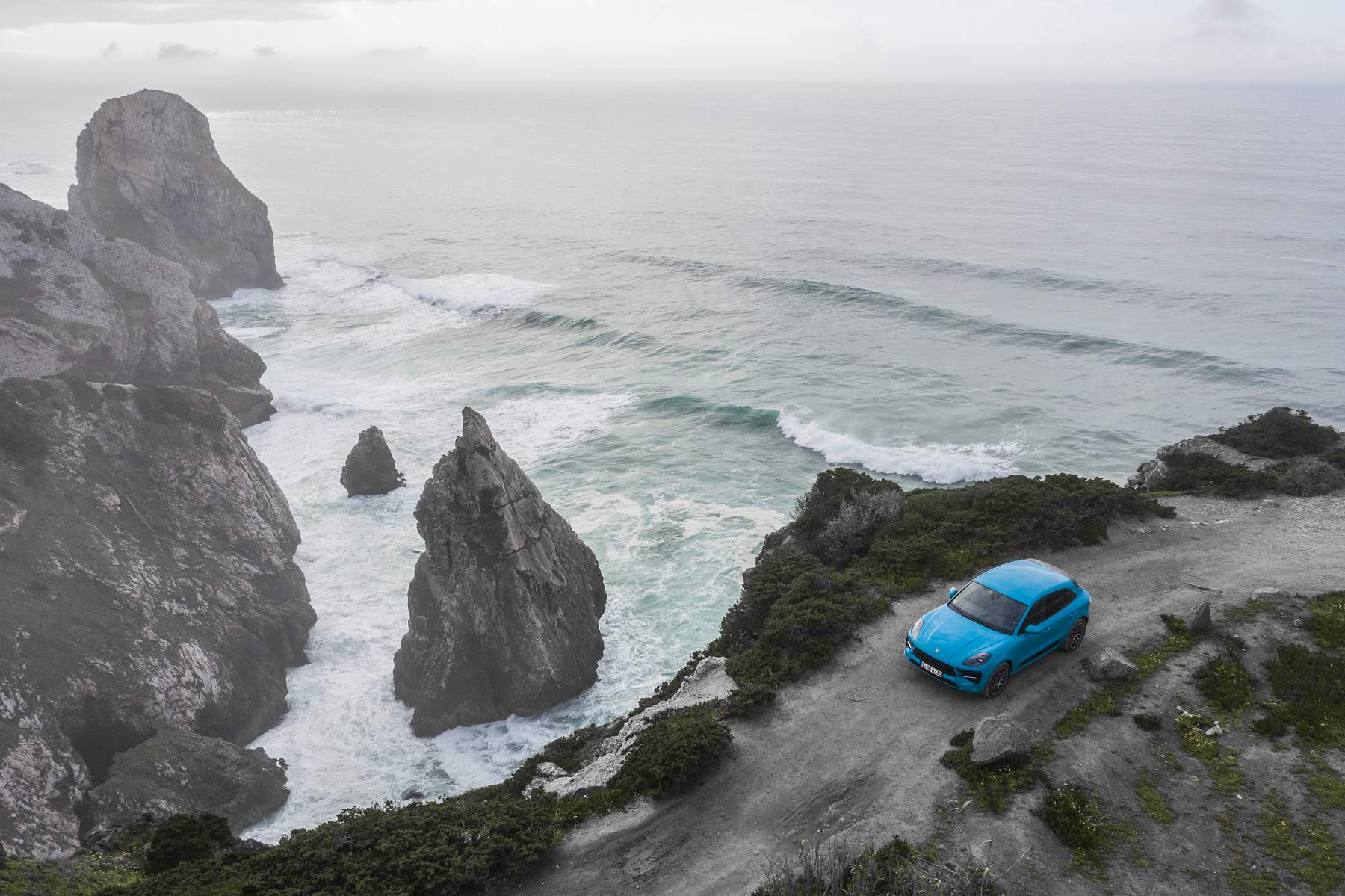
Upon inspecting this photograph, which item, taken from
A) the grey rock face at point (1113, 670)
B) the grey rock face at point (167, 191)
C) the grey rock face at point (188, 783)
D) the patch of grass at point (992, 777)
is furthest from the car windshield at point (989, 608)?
the grey rock face at point (167, 191)

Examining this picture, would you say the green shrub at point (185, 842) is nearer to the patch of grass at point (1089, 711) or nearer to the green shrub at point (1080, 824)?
the green shrub at point (1080, 824)

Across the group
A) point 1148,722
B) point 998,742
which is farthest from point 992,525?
point 998,742

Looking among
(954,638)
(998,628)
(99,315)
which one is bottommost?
(954,638)

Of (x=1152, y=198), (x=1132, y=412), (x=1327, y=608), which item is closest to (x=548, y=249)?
(x=1132, y=412)

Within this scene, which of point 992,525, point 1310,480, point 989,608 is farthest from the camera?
point 1310,480

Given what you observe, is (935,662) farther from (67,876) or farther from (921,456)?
(921,456)

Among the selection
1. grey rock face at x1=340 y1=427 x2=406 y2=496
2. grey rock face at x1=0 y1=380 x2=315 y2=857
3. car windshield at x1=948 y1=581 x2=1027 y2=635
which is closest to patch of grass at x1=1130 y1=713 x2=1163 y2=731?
car windshield at x1=948 y1=581 x2=1027 y2=635

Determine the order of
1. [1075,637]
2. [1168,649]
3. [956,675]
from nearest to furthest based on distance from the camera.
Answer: [956,675], [1168,649], [1075,637]

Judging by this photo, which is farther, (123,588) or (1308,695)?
(123,588)
